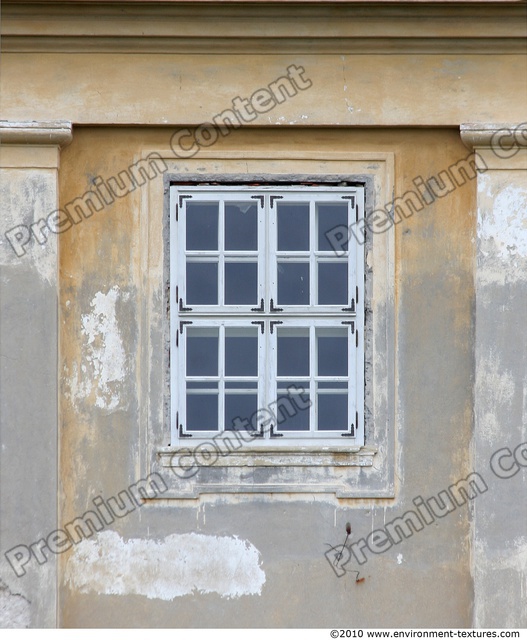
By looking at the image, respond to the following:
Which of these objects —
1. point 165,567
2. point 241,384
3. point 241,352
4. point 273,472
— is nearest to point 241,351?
point 241,352

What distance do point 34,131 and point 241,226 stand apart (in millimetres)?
1468

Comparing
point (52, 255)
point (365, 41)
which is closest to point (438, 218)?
point (365, 41)

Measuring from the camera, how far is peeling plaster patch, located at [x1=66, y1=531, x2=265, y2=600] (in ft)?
20.5

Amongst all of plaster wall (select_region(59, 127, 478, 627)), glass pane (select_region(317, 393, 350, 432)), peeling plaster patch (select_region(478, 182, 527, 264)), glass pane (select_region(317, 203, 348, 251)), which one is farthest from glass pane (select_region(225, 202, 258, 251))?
peeling plaster patch (select_region(478, 182, 527, 264))

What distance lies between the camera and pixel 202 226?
6414 mm

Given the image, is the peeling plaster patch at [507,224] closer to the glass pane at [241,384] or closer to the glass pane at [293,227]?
the glass pane at [293,227]

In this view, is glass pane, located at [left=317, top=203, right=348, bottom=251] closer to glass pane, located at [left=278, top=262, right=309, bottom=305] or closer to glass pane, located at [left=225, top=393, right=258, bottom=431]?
glass pane, located at [left=278, top=262, right=309, bottom=305]

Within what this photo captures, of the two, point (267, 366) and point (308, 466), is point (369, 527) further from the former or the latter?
point (267, 366)

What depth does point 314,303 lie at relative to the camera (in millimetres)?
6406

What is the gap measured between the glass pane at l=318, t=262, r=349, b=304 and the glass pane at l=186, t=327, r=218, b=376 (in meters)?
0.77

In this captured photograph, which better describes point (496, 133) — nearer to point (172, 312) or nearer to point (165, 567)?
point (172, 312)

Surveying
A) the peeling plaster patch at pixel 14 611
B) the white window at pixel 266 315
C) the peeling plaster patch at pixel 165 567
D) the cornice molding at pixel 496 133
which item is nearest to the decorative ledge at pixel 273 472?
the white window at pixel 266 315

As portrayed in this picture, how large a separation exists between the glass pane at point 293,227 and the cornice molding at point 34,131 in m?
1.50

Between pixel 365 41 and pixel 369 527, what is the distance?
3175 mm
